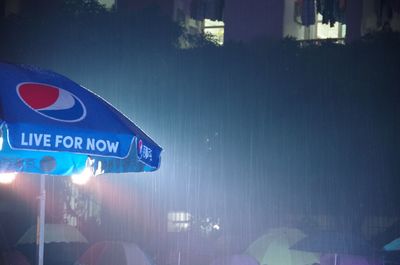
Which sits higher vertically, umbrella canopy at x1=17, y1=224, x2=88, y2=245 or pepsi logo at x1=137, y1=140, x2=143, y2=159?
pepsi logo at x1=137, y1=140, x2=143, y2=159

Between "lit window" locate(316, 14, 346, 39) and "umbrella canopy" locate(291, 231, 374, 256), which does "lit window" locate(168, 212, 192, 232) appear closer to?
"umbrella canopy" locate(291, 231, 374, 256)

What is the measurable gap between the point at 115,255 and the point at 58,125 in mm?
6762

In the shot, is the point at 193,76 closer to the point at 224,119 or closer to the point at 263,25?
the point at 224,119

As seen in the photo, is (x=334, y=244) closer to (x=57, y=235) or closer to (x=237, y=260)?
(x=237, y=260)

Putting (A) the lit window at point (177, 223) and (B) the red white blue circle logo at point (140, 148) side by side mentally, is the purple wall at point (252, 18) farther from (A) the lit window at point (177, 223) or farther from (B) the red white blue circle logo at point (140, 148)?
(B) the red white blue circle logo at point (140, 148)

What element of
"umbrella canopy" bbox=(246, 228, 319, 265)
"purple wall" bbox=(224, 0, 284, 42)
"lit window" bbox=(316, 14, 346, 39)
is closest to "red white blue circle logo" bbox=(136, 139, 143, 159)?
"umbrella canopy" bbox=(246, 228, 319, 265)

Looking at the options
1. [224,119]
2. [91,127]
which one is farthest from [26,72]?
[224,119]

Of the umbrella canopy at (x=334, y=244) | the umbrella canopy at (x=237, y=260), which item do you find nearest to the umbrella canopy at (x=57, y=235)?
the umbrella canopy at (x=237, y=260)

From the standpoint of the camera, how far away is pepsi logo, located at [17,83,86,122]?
149 inches

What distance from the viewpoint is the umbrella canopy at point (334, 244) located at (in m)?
9.27

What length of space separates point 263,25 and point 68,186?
9.38 m

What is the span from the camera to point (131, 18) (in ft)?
51.8

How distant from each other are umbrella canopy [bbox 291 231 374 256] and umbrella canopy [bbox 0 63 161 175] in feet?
18.0

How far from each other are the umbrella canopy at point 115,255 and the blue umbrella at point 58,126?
5.53 m
